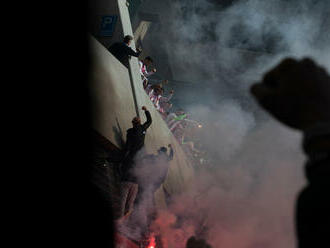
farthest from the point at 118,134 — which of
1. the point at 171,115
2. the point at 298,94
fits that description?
the point at 171,115

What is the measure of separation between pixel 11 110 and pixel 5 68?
503 millimetres

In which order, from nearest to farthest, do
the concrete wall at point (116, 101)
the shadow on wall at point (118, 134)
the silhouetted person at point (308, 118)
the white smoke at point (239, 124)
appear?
the silhouetted person at point (308, 118) → the concrete wall at point (116, 101) → the shadow on wall at point (118, 134) → the white smoke at point (239, 124)

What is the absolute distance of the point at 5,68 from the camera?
4.34 metres

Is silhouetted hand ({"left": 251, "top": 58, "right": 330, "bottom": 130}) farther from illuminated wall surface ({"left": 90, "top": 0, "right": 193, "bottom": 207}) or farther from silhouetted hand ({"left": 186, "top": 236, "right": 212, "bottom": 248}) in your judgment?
illuminated wall surface ({"left": 90, "top": 0, "right": 193, "bottom": 207})

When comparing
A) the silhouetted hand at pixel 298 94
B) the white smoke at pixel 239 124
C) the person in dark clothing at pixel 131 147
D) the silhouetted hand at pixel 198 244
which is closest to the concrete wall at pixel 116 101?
the person in dark clothing at pixel 131 147

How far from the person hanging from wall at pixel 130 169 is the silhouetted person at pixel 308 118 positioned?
16.2 ft

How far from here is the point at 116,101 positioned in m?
7.23

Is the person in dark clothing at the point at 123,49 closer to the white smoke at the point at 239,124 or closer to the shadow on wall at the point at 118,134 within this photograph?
the shadow on wall at the point at 118,134

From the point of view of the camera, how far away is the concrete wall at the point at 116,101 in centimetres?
639

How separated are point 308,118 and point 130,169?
5.07m

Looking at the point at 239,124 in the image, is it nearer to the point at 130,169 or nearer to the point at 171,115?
the point at 171,115

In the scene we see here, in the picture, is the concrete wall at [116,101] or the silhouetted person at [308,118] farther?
the concrete wall at [116,101]

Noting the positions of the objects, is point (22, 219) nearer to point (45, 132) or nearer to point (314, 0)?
point (45, 132)

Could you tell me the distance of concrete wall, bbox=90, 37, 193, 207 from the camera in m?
6.39
